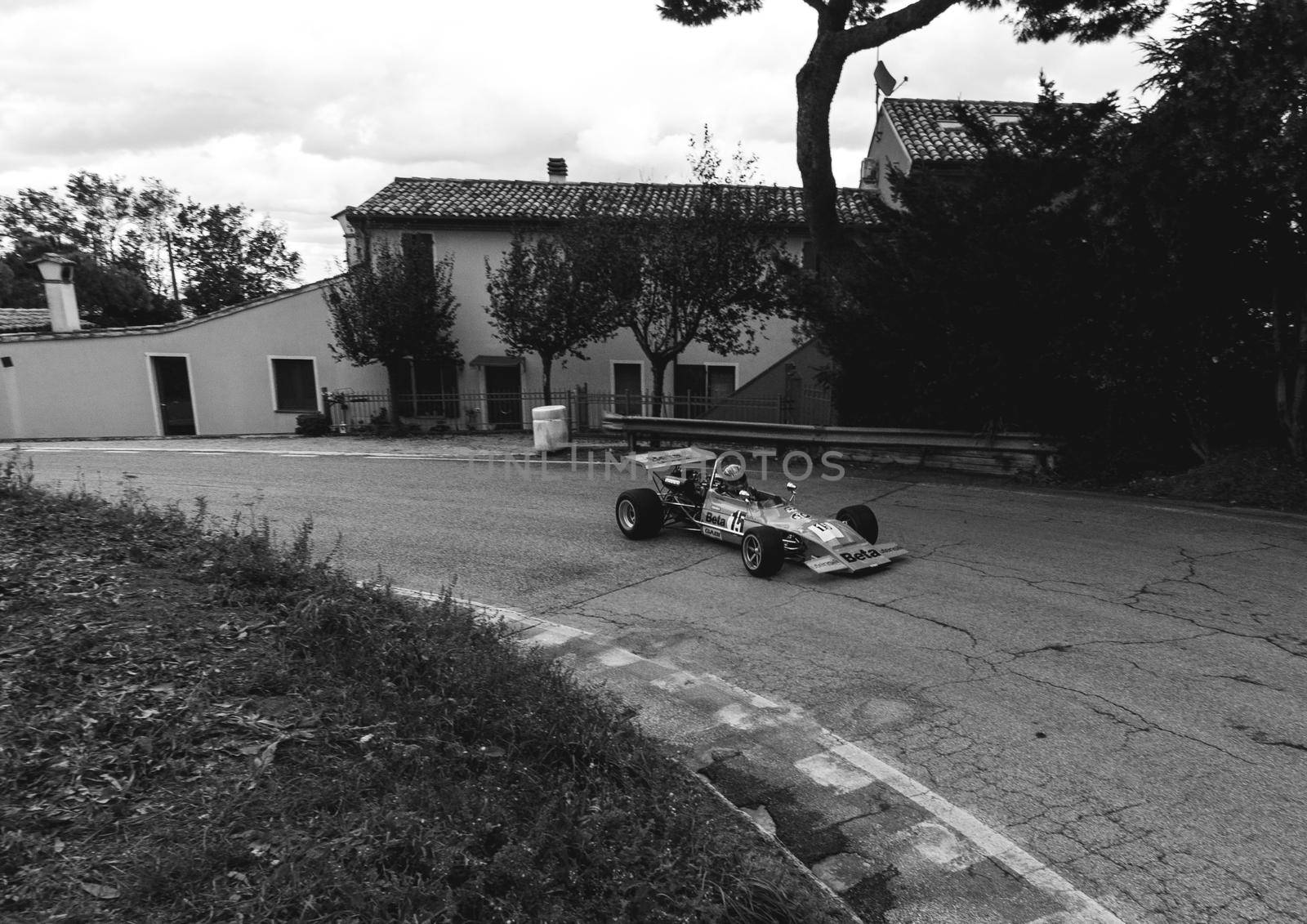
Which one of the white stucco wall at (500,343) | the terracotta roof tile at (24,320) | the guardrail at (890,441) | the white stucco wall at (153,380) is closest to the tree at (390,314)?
the white stucco wall at (500,343)

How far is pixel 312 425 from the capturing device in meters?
22.0

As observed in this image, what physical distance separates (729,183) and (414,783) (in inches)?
730

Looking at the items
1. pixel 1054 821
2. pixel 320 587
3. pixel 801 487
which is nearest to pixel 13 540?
pixel 320 587

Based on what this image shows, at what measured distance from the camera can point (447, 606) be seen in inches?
229

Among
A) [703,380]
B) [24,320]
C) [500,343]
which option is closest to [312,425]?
[500,343]

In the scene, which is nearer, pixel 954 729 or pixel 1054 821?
pixel 1054 821

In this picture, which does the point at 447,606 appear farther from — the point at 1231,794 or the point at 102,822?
the point at 1231,794

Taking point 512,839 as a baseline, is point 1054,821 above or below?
below

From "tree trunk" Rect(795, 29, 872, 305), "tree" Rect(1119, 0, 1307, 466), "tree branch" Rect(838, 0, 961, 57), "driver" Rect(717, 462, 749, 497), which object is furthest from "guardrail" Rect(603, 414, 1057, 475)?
"tree branch" Rect(838, 0, 961, 57)

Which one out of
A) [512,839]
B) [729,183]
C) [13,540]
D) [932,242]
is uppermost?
[729,183]

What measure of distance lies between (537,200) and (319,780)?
23.5 meters

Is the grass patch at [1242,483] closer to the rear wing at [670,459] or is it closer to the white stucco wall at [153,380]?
the rear wing at [670,459]

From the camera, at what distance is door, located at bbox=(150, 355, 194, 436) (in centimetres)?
2355

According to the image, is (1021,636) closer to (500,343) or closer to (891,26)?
(891,26)
